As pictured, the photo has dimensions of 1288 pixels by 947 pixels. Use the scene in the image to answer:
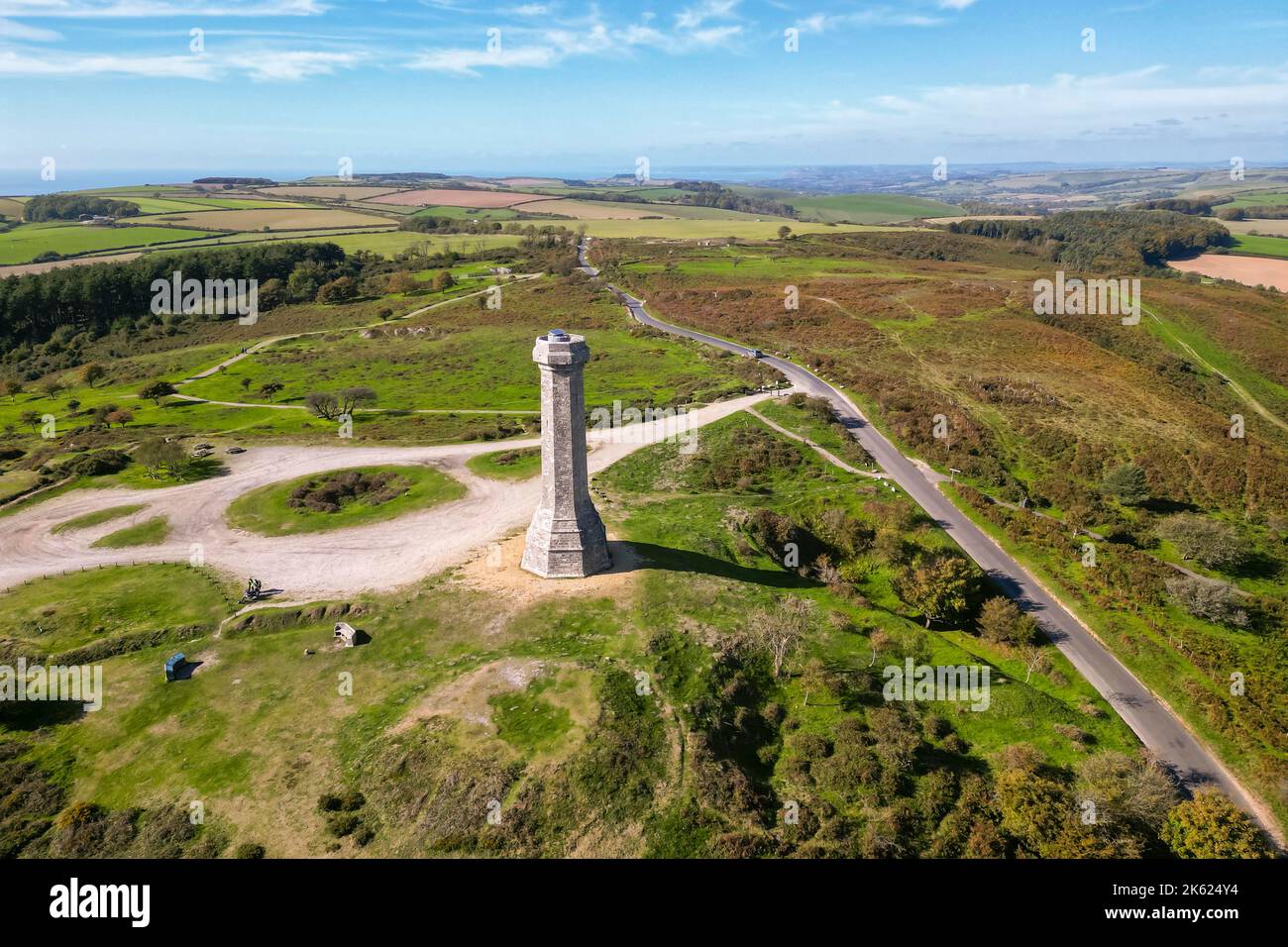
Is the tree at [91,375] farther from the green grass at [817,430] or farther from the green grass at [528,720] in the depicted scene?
the green grass at [528,720]

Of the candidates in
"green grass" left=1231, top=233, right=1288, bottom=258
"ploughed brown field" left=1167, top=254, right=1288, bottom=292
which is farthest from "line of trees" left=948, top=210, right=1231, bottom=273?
"ploughed brown field" left=1167, top=254, right=1288, bottom=292

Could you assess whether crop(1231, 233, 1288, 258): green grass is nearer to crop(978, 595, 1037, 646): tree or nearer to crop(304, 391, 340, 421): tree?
crop(978, 595, 1037, 646): tree

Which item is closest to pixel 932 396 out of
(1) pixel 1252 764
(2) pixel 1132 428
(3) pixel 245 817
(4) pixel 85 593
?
(2) pixel 1132 428

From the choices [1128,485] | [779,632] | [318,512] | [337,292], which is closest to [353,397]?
[318,512]

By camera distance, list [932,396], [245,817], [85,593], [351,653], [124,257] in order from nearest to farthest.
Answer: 1. [245,817]
2. [351,653]
3. [85,593]
4. [932,396]
5. [124,257]
